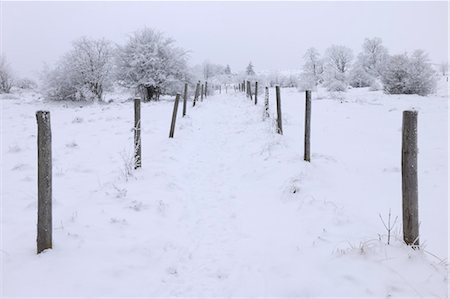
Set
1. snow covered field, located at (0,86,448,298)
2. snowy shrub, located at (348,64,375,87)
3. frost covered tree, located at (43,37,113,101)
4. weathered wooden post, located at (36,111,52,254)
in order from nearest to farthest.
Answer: snow covered field, located at (0,86,448,298) → weathered wooden post, located at (36,111,52,254) → frost covered tree, located at (43,37,113,101) → snowy shrub, located at (348,64,375,87)

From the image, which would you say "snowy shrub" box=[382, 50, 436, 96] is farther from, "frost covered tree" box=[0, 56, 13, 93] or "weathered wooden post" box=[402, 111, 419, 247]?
"frost covered tree" box=[0, 56, 13, 93]

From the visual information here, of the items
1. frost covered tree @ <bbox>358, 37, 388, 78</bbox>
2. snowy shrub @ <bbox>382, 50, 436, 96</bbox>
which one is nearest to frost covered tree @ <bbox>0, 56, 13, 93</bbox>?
snowy shrub @ <bbox>382, 50, 436, 96</bbox>

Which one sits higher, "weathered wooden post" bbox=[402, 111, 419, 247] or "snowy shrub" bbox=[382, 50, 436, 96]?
"snowy shrub" bbox=[382, 50, 436, 96]

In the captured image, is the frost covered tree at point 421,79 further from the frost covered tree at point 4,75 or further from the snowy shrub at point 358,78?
the frost covered tree at point 4,75

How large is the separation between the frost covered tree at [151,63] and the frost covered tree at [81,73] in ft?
4.24

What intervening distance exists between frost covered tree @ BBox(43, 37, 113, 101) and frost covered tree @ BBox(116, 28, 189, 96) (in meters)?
1.29

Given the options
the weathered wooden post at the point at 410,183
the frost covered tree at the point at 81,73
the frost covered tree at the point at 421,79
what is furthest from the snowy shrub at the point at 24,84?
the weathered wooden post at the point at 410,183

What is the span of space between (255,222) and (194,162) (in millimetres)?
3476

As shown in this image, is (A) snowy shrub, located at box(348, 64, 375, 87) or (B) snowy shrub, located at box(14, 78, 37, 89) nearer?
(A) snowy shrub, located at box(348, 64, 375, 87)

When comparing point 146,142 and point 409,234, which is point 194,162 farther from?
point 409,234

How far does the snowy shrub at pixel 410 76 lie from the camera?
89.5 feet

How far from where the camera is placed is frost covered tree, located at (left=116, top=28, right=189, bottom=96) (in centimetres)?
2698

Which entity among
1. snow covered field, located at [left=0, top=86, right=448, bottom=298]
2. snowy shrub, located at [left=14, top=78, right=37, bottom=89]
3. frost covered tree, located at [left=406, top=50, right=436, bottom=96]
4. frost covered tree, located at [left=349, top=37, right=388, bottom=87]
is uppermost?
frost covered tree, located at [left=349, top=37, right=388, bottom=87]

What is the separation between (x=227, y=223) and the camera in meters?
4.96
